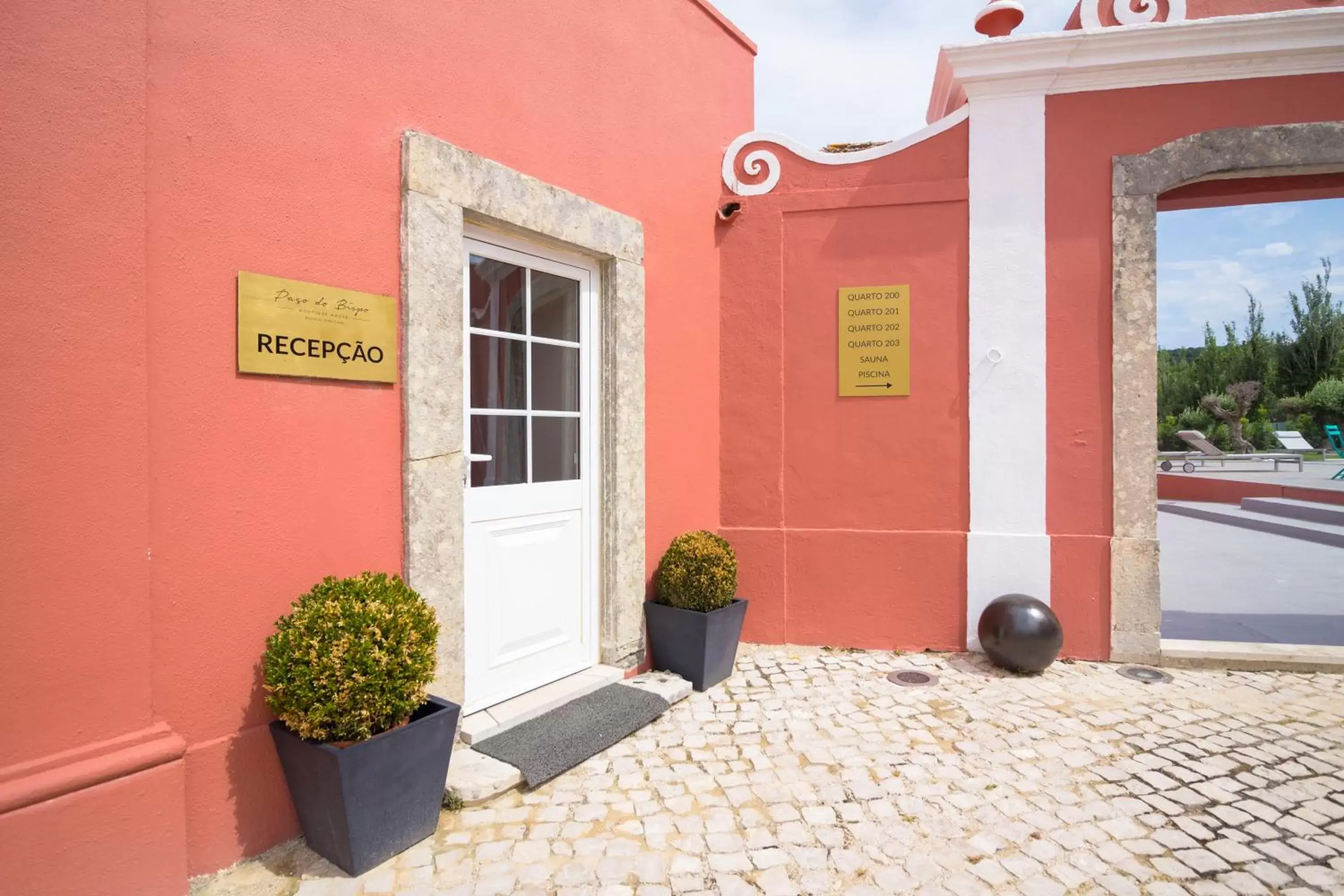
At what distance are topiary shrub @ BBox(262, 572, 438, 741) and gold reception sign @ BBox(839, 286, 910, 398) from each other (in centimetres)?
358

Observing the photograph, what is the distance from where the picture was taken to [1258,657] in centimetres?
466

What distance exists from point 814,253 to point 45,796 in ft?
16.2

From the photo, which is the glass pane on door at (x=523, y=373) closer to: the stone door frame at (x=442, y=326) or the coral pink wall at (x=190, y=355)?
the stone door frame at (x=442, y=326)

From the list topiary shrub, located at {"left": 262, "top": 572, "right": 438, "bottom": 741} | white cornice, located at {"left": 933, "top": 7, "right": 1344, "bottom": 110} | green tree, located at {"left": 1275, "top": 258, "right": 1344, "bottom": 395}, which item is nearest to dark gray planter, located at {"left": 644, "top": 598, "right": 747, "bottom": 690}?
topiary shrub, located at {"left": 262, "top": 572, "right": 438, "bottom": 741}

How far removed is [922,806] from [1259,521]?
10791 millimetres

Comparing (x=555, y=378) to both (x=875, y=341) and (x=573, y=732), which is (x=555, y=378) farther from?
(x=875, y=341)

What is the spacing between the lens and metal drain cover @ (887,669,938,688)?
441 cm

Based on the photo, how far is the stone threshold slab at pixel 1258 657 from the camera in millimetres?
4602

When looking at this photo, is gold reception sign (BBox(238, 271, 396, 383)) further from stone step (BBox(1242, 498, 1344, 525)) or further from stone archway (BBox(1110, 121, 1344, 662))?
stone step (BBox(1242, 498, 1344, 525))

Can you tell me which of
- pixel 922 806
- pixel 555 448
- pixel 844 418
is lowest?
pixel 922 806

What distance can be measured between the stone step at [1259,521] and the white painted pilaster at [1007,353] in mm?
5065

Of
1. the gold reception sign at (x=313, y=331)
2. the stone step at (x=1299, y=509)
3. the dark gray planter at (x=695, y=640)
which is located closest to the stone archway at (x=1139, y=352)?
the dark gray planter at (x=695, y=640)

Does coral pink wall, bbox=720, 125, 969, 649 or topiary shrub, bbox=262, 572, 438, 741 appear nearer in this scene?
topiary shrub, bbox=262, 572, 438, 741

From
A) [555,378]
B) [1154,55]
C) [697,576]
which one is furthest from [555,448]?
[1154,55]
